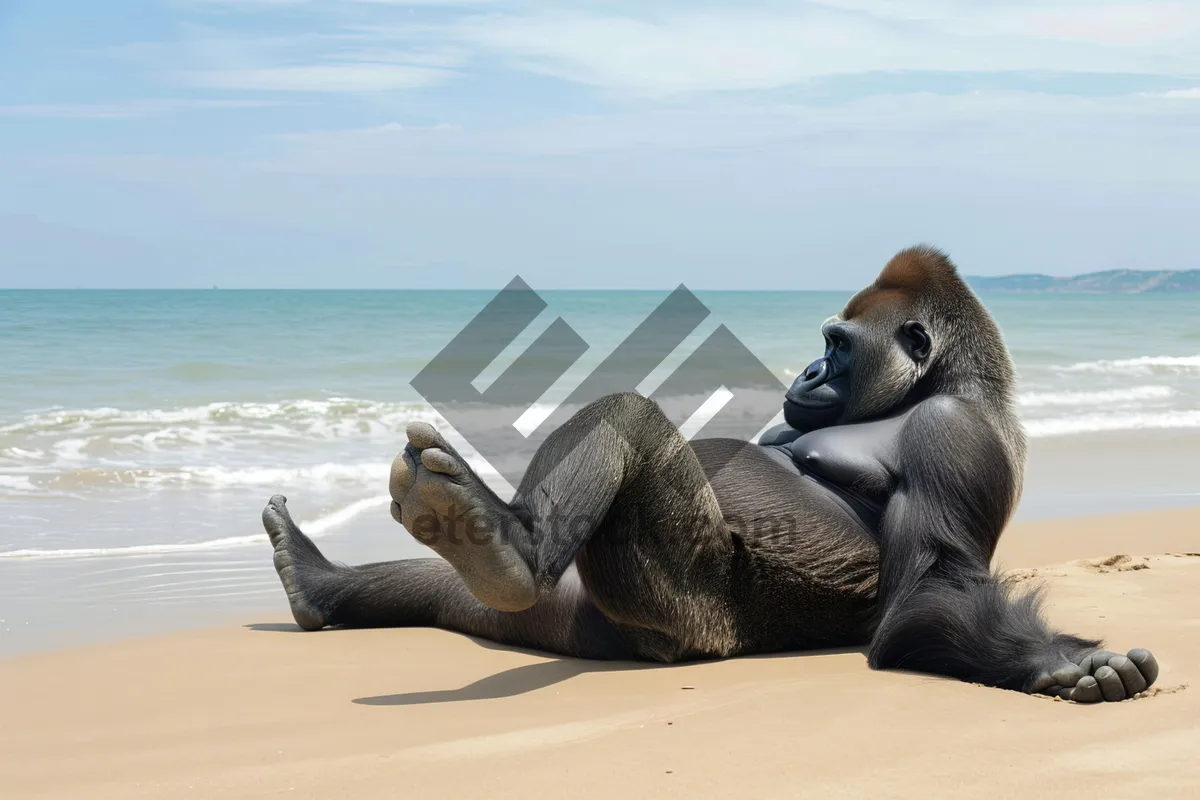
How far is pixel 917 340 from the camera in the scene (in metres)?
4.04

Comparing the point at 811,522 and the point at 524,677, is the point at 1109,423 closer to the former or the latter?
the point at 811,522

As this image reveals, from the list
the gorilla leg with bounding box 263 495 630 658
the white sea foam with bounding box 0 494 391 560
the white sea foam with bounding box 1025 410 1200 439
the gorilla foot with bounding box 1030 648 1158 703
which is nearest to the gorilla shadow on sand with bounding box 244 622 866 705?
the gorilla leg with bounding box 263 495 630 658

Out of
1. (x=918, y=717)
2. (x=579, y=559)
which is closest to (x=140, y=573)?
(x=579, y=559)

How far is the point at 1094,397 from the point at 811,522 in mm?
13778

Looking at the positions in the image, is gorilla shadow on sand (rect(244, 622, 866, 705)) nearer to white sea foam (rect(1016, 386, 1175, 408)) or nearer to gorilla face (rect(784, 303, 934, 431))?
gorilla face (rect(784, 303, 934, 431))

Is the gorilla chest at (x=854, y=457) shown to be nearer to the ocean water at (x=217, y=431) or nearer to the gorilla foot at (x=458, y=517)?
the gorilla foot at (x=458, y=517)

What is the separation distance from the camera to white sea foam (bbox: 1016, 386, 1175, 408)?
51.6 feet

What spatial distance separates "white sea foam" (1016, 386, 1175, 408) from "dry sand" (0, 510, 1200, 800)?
12.0 meters

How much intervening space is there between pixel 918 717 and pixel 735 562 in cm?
93

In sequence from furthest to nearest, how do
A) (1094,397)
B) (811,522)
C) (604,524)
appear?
1. (1094,397)
2. (811,522)
3. (604,524)

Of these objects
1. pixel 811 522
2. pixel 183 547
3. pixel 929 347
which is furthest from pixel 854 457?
pixel 183 547

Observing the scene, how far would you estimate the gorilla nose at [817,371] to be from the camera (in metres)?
4.16

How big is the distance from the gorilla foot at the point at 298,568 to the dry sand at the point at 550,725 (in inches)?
8.3

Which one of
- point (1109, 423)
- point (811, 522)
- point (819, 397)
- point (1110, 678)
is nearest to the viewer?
point (1110, 678)
